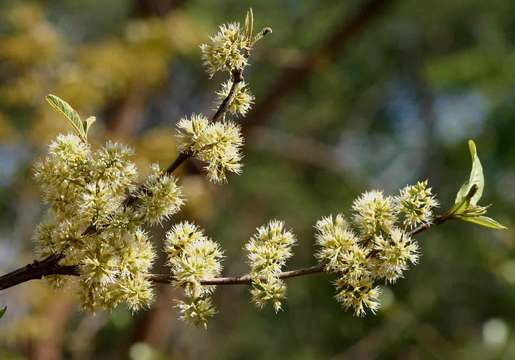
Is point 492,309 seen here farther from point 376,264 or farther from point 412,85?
point 376,264

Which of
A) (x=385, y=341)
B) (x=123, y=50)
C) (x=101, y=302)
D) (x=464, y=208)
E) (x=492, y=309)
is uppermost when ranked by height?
(x=123, y=50)

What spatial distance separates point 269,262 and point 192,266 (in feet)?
0.40

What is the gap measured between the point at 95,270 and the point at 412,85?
8.61 metres

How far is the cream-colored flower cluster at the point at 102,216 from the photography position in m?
0.95

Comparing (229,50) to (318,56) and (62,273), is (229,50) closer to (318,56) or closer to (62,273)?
(62,273)

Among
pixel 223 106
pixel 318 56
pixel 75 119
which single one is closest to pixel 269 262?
pixel 223 106

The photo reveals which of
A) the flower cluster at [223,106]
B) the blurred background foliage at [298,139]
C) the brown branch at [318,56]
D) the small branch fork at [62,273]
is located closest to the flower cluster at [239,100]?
the flower cluster at [223,106]

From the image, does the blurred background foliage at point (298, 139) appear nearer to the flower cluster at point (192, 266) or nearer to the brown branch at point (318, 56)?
the brown branch at point (318, 56)

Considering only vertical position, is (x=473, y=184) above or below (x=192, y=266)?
above

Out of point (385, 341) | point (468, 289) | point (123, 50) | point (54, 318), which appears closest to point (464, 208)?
point (54, 318)

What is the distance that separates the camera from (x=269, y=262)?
3.33ft

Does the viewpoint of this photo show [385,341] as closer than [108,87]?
No

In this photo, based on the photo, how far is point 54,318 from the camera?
153 inches

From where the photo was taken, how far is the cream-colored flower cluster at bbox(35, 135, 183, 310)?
0.95m
